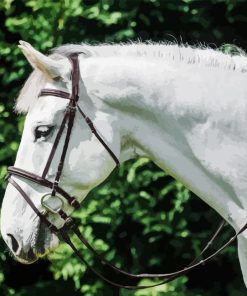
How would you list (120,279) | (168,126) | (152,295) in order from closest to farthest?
(168,126)
(152,295)
(120,279)

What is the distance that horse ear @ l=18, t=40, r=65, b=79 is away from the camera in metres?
3.60

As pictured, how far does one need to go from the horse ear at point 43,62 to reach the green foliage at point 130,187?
6.46 ft

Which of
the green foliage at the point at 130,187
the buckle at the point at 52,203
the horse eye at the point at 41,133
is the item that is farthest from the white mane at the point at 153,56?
the green foliage at the point at 130,187

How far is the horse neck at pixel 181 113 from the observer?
3.60 m

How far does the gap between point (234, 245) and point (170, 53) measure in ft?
7.78

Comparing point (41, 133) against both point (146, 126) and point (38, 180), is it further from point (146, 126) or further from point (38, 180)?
point (146, 126)

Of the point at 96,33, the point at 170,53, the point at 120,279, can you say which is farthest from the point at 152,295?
the point at 170,53

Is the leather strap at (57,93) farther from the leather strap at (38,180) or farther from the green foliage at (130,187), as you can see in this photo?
the green foliage at (130,187)

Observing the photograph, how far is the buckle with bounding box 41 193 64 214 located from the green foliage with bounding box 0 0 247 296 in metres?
1.92

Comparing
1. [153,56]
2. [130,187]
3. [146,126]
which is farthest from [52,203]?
[130,187]

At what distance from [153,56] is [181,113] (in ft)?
1.00

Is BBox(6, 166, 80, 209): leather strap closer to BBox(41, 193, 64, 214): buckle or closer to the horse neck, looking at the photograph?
BBox(41, 193, 64, 214): buckle

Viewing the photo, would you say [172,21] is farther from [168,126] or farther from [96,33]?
[168,126]

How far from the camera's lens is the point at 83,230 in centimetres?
562
